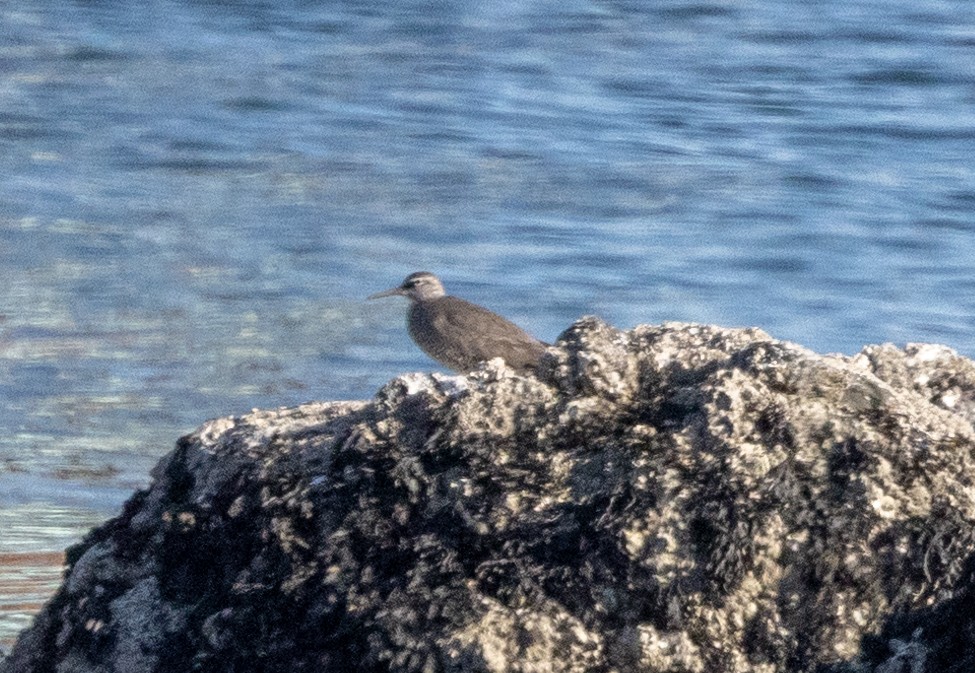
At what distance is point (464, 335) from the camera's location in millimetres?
6848

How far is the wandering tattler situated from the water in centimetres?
55

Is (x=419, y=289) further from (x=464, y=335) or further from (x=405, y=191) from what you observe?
(x=405, y=191)

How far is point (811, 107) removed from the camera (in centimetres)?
1275

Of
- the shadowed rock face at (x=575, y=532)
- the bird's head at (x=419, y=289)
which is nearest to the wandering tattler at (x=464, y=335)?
the bird's head at (x=419, y=289)

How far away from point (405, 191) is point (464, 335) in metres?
3.85

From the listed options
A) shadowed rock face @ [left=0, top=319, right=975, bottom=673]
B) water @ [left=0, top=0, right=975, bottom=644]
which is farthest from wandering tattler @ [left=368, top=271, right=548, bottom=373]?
shadowed rock face @ [left=0, top=319, right=975, bottom=673]

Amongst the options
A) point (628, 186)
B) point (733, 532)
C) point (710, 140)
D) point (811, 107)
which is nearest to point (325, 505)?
point (733, 532)

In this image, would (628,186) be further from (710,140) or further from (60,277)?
(60,277)

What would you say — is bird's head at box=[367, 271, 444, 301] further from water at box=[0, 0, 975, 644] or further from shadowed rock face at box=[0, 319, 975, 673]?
shadowed rock face at box=[0, 319, 975, 673]

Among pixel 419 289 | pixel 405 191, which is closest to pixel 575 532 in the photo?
pixel 419 289

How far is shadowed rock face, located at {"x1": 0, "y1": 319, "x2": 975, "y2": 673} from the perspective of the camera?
2844mm

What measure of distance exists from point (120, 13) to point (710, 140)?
5.29 m

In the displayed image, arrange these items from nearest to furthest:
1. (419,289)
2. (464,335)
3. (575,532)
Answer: (575,532)
(464,335)
(419,289)

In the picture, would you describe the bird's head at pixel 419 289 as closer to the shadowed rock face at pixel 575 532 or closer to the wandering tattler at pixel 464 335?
the wandering tattler at pixel 464 335
